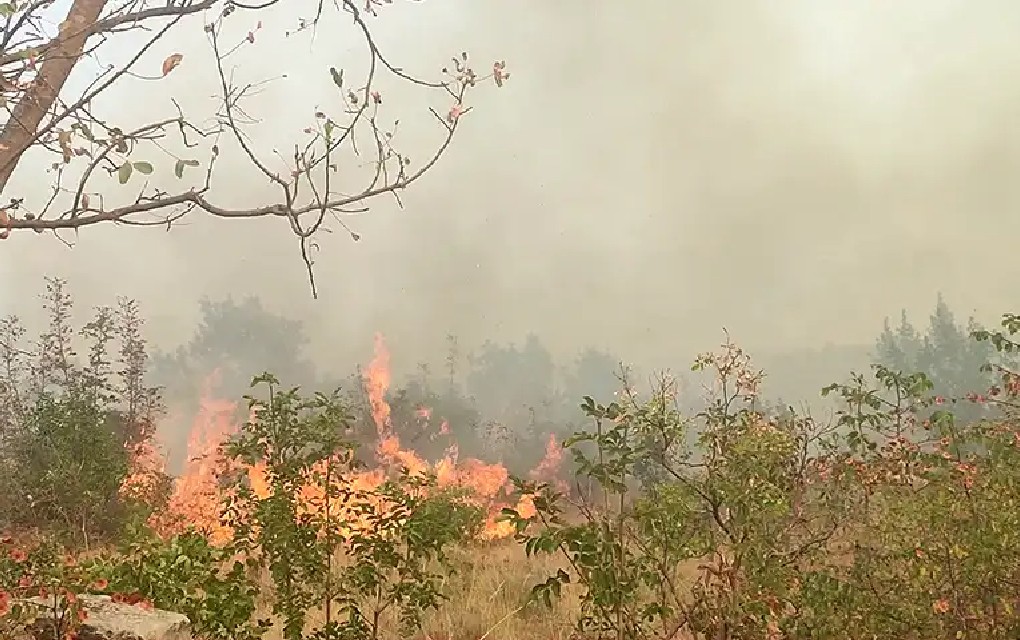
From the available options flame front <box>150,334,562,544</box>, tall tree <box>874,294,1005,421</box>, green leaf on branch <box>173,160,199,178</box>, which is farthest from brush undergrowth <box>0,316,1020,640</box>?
tall tree <box>874,294,1005,421</box>

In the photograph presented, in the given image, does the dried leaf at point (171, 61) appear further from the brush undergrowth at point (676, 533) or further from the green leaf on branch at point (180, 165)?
the brush undergrowth at point (676, 533)

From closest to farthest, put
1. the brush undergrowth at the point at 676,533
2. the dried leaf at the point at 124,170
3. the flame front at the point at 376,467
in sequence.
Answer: the dried leaf at the point at 124,170 → the brush undergrowth at the point at 676,533 → the flame front at the point at 376,467

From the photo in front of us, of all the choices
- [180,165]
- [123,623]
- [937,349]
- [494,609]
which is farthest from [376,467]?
[180,165]

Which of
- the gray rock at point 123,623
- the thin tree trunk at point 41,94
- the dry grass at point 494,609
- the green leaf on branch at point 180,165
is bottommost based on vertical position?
the dry grass at point 494,609

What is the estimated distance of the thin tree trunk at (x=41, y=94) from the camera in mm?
1358

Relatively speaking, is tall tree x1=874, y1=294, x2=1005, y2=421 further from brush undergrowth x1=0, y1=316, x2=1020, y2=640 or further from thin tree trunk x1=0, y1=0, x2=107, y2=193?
thin tree trunk x1=0, y1=0, x2=107, y2=193

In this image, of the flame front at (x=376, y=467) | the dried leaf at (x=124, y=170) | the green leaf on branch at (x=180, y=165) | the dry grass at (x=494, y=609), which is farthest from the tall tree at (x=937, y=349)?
the dried leaf at (x=124, y=170)

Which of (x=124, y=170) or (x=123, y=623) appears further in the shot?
(x=123, y=623)

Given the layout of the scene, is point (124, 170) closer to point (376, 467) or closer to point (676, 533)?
point (676, 533)

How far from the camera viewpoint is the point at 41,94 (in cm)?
140

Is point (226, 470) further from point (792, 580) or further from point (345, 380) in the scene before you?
point (345, 380)

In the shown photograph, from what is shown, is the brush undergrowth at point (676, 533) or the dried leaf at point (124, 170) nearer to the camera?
the dried leaf at point (124, 170)

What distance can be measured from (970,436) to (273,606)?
3.23 metres

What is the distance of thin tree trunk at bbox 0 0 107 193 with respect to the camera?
1.36m
